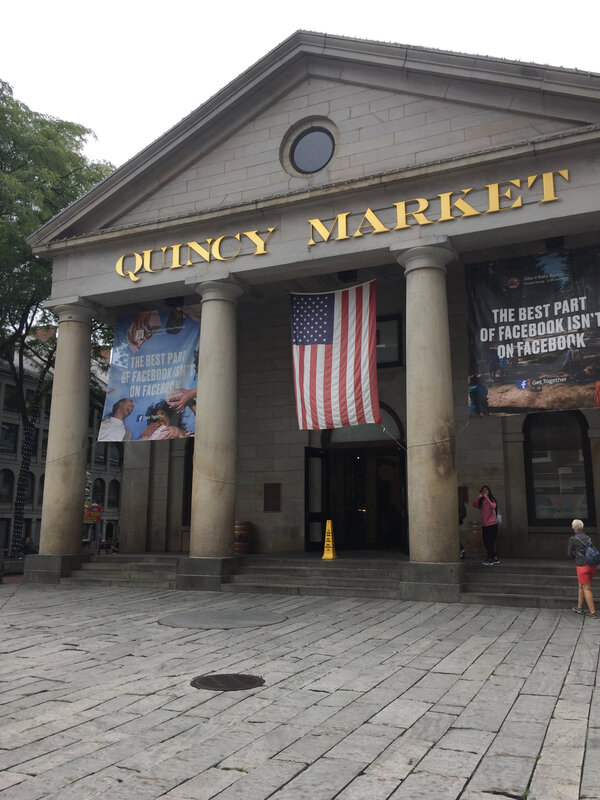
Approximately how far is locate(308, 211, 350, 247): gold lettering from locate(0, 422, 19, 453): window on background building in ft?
127

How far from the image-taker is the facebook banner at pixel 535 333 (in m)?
13.4

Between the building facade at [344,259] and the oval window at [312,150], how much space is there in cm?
4

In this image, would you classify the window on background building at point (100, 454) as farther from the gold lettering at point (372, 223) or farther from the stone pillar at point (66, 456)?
the gold lettering at point (372, 223)

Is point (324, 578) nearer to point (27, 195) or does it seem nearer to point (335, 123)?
point (335, 123)

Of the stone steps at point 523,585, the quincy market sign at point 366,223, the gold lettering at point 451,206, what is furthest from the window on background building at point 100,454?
the gold lettering at point 451,206

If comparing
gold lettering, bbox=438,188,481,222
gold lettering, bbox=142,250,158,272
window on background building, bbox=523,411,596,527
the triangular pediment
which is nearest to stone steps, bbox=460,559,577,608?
window on background building, bbox=523,411,596,527

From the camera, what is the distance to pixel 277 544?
64.2 feet

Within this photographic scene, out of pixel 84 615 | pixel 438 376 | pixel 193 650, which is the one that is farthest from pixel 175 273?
pixel 193 650

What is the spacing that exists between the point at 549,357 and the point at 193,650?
9351mm

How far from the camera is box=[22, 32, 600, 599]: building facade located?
537 inches

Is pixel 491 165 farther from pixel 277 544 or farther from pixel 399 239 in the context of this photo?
pixel 277 544

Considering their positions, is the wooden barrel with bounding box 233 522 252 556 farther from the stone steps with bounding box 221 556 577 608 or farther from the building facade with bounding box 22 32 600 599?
the stone steps with bounding box 221 556 577 608

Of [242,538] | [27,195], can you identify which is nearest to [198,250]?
[242,538]

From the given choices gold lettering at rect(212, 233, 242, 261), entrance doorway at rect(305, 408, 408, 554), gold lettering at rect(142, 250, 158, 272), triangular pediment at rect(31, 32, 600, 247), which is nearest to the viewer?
triangular pediment at rect(31, 32, 600, 247)
